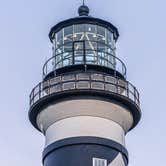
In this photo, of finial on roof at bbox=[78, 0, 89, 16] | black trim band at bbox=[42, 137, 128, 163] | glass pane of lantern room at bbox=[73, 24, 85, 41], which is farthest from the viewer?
finial on roof at bbox=[78, 0, 89, 16]

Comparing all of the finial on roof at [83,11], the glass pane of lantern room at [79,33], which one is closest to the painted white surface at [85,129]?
the glass pane of lantern room at [79,33]

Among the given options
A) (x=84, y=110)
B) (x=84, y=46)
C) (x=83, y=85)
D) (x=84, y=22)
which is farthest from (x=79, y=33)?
(x=84, y=110)

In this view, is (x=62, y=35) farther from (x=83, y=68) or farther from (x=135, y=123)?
(x=135, y=123)

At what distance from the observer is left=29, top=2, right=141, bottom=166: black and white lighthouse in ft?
55.2

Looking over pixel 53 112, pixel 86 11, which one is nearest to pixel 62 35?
pixel 86 11

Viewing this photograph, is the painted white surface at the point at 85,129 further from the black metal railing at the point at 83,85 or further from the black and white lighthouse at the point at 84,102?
the black metal railing at the point at 83,85

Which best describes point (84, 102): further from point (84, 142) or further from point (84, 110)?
point (84, 142)

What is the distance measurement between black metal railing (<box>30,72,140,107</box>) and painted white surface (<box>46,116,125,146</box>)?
77 centimetres

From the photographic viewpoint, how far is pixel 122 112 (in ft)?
57.3

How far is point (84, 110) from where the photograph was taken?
56.3ft

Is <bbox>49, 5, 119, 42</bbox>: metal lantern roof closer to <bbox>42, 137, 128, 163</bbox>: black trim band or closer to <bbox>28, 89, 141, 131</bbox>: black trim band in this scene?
<bbox>28, 89, 141, 131</bbox>: black trim band

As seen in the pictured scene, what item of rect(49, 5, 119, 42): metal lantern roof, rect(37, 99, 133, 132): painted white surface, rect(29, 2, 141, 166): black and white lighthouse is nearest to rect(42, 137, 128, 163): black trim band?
rect(29, 2, 141, 166): black and white lighthouse

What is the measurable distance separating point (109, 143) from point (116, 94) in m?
1.24

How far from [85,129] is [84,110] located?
0.50 meters
